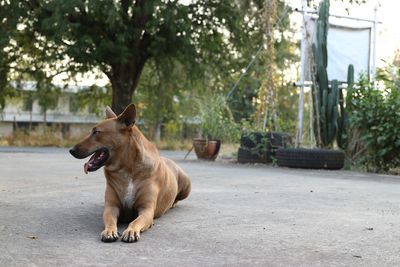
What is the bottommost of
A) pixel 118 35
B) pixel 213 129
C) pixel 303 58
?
pixel 213 129

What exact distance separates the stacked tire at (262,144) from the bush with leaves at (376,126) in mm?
1494

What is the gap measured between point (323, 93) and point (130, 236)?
9.15 metres

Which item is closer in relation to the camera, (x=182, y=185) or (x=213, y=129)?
(x=182, y=185)

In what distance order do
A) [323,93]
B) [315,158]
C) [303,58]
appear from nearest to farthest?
[315,158], [323,93], [303,58]

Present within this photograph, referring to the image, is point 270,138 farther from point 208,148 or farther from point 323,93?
point 208,148

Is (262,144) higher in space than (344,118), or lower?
lower

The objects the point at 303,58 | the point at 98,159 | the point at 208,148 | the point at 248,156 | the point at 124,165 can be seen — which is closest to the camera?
the point at 98,159

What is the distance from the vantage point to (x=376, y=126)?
35.6ft

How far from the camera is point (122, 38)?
18.3m

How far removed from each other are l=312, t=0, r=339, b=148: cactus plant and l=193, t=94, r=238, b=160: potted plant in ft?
8.05

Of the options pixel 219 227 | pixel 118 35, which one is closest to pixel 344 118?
pixel 219 227

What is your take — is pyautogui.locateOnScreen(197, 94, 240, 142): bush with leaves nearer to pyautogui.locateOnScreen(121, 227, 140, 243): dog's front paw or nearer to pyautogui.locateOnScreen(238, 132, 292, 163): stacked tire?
pyautogui.locateOnScreen(238, 132, 292, 163): stacked tire

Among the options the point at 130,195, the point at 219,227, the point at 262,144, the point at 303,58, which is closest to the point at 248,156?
the point at 262,144

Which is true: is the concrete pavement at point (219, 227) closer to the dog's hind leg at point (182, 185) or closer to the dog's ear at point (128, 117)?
the dog's hind leg at point (182, 185)
